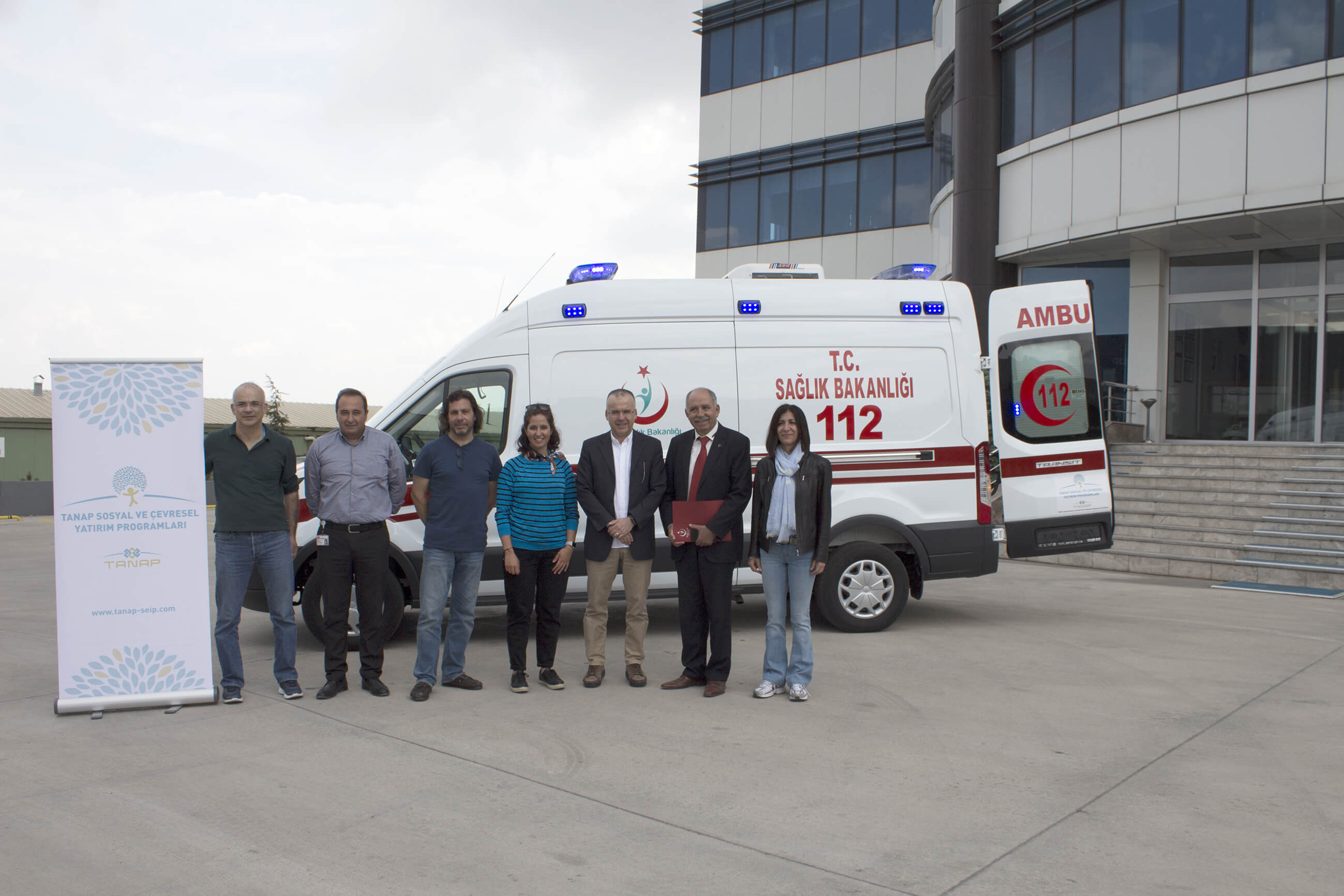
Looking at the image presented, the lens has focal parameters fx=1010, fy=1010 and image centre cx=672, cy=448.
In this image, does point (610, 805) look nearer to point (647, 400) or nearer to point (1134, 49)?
point (647, 400)

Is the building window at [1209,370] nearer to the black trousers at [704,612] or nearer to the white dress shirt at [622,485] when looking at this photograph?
the black trousers at [704,612]

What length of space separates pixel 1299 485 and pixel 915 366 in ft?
26.6

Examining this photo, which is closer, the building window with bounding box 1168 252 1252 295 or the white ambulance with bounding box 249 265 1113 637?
the white ambulance with bounding box 249 265 1113 637

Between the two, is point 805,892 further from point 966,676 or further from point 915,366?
point 915,366

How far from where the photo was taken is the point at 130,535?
5.53m

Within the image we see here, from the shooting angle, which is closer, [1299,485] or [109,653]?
[109,653]

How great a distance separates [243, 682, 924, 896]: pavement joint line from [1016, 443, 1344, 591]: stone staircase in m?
9.44

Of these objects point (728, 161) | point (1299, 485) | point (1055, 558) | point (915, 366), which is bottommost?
point (1055, 558)

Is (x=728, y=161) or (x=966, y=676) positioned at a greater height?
(x=728, y=161)

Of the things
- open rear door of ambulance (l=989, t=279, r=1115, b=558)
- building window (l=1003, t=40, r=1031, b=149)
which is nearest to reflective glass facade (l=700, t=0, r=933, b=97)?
building window (l=1003, t=40, r=1031, b=149)

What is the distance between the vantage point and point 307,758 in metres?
4.61

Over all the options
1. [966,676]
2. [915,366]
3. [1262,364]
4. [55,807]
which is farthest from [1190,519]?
[55,807]

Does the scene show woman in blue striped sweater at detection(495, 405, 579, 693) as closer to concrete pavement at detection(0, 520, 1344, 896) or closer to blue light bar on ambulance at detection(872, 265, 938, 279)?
concrete pavement at detection(0, 520, 1344, 896)

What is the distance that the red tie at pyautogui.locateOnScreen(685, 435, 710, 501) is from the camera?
19.3 feet
